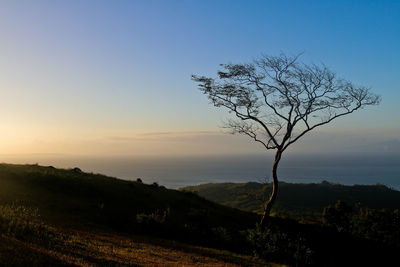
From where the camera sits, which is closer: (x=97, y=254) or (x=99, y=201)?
(x=97, y=254)

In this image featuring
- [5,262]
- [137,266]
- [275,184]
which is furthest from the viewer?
[275,184]

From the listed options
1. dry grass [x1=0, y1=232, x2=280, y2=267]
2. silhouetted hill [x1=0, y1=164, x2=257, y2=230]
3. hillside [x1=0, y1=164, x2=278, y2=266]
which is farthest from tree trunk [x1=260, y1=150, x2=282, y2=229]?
dry grass [x1=0, y1=232, x2=280, y2=267]

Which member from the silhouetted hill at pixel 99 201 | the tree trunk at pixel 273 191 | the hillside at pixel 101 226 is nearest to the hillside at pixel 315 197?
the silhouetted hill at pixel 99 201

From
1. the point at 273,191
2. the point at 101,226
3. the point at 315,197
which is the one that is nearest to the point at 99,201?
the point at 101,226

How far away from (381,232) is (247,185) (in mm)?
95458

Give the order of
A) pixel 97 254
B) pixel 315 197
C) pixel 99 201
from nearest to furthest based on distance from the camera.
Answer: pixel 97 254, pixel 99 201, pixel 315 197

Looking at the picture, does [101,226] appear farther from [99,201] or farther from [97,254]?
[97,254]

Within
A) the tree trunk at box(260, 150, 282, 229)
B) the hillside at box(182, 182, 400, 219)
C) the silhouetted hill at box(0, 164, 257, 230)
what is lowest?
the hillside at box(182, 182, 400, 219)

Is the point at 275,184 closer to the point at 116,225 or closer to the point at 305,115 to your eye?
the point at 305,115

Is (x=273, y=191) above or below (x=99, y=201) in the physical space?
above

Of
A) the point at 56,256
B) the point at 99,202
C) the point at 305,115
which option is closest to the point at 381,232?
the point at 305,115

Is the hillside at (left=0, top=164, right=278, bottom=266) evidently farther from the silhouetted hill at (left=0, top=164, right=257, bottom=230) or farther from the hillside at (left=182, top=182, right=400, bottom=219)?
the hillside at (left=182, top=182, right=400, bottom=219)

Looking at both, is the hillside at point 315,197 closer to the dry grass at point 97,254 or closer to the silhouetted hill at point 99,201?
the silhouetted hill at point 99,201

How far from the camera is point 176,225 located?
20625mm
